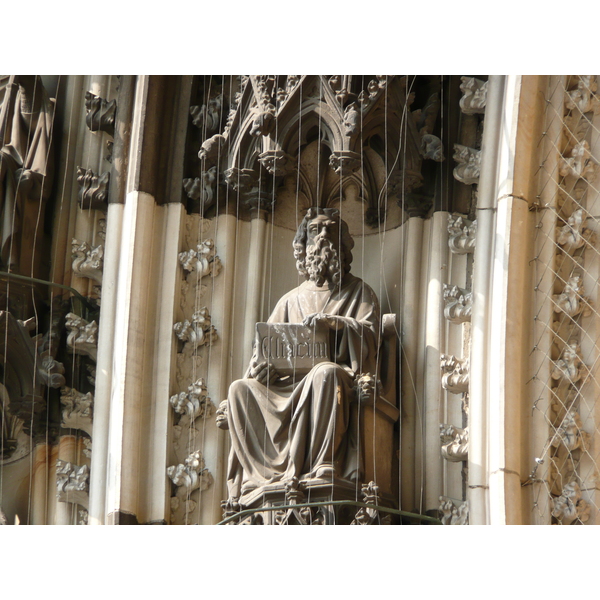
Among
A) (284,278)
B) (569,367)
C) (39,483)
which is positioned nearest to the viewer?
(569,367)

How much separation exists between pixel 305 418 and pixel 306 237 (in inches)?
39.2

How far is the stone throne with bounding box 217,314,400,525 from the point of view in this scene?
7.81 m

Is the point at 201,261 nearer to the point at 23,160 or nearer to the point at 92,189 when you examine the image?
the point at 92,189

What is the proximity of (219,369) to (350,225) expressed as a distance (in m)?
1.05

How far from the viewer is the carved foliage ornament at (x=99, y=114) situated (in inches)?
355

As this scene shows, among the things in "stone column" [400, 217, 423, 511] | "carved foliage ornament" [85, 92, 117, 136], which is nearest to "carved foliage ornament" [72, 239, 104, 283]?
"carved foliage ornament" [85, 92, 117, 136]

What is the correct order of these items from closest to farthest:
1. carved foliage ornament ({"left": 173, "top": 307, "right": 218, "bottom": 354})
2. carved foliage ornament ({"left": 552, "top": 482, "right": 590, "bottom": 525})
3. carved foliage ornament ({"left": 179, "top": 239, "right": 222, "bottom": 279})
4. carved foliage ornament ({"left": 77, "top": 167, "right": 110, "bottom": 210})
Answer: carved foliage ornament ({"left": 552, "top": 482, "right": 590, "bottom": 525}) → carved foliage ornament ({"left": 173, "top": 307, "right": 218, "bottom": 354}) → carved foliage ornament ({"left": 179, "top": 239, "right": 222, "bottom": 279}) → carved foliage ornament ({"left": 77, "top": 167, "right": 110, "bottom": 210})

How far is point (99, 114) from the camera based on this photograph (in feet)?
29.6

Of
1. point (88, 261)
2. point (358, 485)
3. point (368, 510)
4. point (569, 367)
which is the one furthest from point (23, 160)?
point (569, 367)

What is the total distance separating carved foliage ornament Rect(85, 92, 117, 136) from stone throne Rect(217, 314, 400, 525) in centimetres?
177

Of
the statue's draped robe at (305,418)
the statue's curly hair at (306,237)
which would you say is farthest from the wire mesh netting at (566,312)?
the statue's curly hair at (306,237)

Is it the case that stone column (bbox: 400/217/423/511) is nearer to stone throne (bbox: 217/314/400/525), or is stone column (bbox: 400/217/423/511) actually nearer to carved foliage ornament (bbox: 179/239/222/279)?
stone throne (bbox: 217/314/400/525)

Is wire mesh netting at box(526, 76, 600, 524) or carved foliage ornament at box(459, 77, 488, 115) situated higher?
carved foliage ornament at box(459, 77, 488, 115)

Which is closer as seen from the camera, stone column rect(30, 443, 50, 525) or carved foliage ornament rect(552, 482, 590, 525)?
carved foliage ornament rect(552, 482, 590, 525)
